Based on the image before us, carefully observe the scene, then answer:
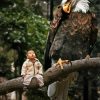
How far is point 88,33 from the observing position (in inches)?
201

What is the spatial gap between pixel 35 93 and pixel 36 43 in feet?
3.86

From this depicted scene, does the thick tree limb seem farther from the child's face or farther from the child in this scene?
the child's face

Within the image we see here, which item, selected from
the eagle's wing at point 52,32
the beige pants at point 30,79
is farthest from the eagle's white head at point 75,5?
the beige pants at point 30,79

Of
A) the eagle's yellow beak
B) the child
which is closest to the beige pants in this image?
the child

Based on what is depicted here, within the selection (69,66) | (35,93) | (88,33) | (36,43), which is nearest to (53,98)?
(69,66)

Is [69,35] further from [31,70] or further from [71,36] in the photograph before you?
[31,70]

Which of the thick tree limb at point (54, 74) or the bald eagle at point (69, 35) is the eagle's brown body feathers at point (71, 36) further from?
the thick tree limb at point (54, 74)

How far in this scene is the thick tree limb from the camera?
14.7 ft

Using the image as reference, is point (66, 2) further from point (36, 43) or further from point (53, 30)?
point (36, 43)

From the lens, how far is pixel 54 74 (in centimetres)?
452

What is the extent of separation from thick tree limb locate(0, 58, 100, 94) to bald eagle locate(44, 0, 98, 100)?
0.34 m

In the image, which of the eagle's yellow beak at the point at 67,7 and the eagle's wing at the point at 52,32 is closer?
the eagle's yellow beak at the point at 67,7

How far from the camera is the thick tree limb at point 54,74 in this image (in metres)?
4.49

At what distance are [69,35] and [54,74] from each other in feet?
2.22
